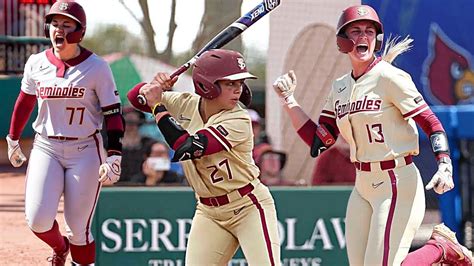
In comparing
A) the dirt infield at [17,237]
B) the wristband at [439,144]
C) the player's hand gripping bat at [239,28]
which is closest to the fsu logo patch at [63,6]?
the player's hand gripping bat at [239,28]

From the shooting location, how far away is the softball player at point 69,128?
18.2 feet

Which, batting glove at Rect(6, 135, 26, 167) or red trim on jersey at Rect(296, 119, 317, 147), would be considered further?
batting glove at Rect(6, 135, 26, 167)

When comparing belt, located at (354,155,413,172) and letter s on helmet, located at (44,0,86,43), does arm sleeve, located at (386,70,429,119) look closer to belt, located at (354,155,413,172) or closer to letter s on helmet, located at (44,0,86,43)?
belt, located at (354,155,413,172)

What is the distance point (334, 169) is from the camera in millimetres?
7953

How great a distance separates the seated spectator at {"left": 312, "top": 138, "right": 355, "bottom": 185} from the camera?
7898 millimetres

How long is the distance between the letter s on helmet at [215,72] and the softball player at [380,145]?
20.8 inches

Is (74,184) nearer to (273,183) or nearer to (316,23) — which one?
(273,183)

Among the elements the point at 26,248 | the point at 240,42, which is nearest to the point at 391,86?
the point at 26,248

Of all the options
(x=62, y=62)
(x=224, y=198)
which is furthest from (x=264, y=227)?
(x=62, y=62)

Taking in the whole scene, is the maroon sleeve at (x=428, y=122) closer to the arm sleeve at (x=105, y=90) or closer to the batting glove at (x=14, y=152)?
the arm sleeve at (x=105, y=90)

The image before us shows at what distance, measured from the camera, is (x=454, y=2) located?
8.20 meters

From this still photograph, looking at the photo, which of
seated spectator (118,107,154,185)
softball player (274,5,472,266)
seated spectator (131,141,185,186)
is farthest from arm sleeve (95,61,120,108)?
seated spectator (118,107,154,185)

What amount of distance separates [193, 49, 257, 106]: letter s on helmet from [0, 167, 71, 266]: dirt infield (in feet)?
8.35

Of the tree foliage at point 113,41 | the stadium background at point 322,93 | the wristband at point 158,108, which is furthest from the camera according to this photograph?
the tree foliage at point 113,41
